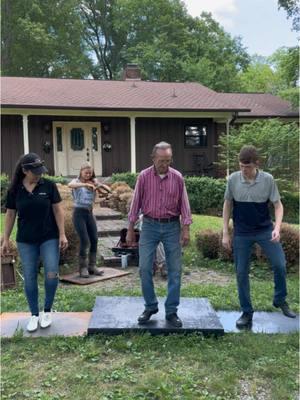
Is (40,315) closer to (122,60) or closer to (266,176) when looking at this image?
(266,176)

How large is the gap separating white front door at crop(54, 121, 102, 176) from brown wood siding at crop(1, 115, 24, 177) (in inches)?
55.5

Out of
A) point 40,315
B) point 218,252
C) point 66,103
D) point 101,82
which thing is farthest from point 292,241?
point 101,82

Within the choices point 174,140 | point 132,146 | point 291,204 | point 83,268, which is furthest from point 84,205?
point 174,140

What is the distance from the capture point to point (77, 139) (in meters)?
18.7

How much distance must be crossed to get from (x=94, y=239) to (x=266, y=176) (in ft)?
9.90

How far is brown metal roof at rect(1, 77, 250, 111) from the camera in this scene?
17.3m

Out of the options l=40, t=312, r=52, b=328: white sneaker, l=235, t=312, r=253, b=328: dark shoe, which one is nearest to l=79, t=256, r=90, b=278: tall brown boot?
l=40, t=312, r=52, b=328: white sneaker

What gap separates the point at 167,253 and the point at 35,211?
47.8 inches

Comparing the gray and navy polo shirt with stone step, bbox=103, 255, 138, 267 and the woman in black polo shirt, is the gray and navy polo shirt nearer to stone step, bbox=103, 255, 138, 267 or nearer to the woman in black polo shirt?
the woman in black polo shirt

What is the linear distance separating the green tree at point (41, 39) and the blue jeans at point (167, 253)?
100 feet

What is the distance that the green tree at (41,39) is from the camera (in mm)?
32469

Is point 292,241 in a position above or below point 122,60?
below

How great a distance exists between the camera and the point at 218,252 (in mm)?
8109

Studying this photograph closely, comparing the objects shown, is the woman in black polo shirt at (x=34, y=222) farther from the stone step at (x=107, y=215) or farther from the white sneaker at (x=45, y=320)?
the stone step at (x=107, y=215)
